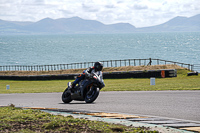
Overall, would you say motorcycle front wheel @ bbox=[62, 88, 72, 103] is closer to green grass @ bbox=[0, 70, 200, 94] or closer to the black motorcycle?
the black motorcycle

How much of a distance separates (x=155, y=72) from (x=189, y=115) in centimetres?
2669

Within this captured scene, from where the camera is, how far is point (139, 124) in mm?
8383

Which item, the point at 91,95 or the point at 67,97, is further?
the point at 67,97

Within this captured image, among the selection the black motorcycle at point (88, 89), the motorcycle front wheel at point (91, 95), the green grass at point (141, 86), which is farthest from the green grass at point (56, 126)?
the green grass at point (141, 86)

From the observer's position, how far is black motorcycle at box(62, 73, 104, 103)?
12577mm

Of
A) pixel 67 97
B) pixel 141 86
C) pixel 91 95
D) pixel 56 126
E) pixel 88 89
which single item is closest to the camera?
pixel 56 126

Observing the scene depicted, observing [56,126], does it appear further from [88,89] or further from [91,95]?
[88,89]

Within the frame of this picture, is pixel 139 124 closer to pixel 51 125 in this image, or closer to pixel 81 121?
pixel 81 121

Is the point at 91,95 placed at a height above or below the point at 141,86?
above

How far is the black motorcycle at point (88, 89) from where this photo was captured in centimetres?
1258

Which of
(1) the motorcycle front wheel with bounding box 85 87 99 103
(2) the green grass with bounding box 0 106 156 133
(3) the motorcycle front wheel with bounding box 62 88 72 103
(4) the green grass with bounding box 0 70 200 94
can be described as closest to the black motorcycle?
(1) the motorcycle front wheel with bounding box 85 87 99 103

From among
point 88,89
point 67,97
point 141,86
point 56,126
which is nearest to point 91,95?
point 88,89

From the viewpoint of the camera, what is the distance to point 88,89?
13.3 metres

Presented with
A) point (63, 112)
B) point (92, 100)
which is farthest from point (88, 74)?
point (63, 112)
